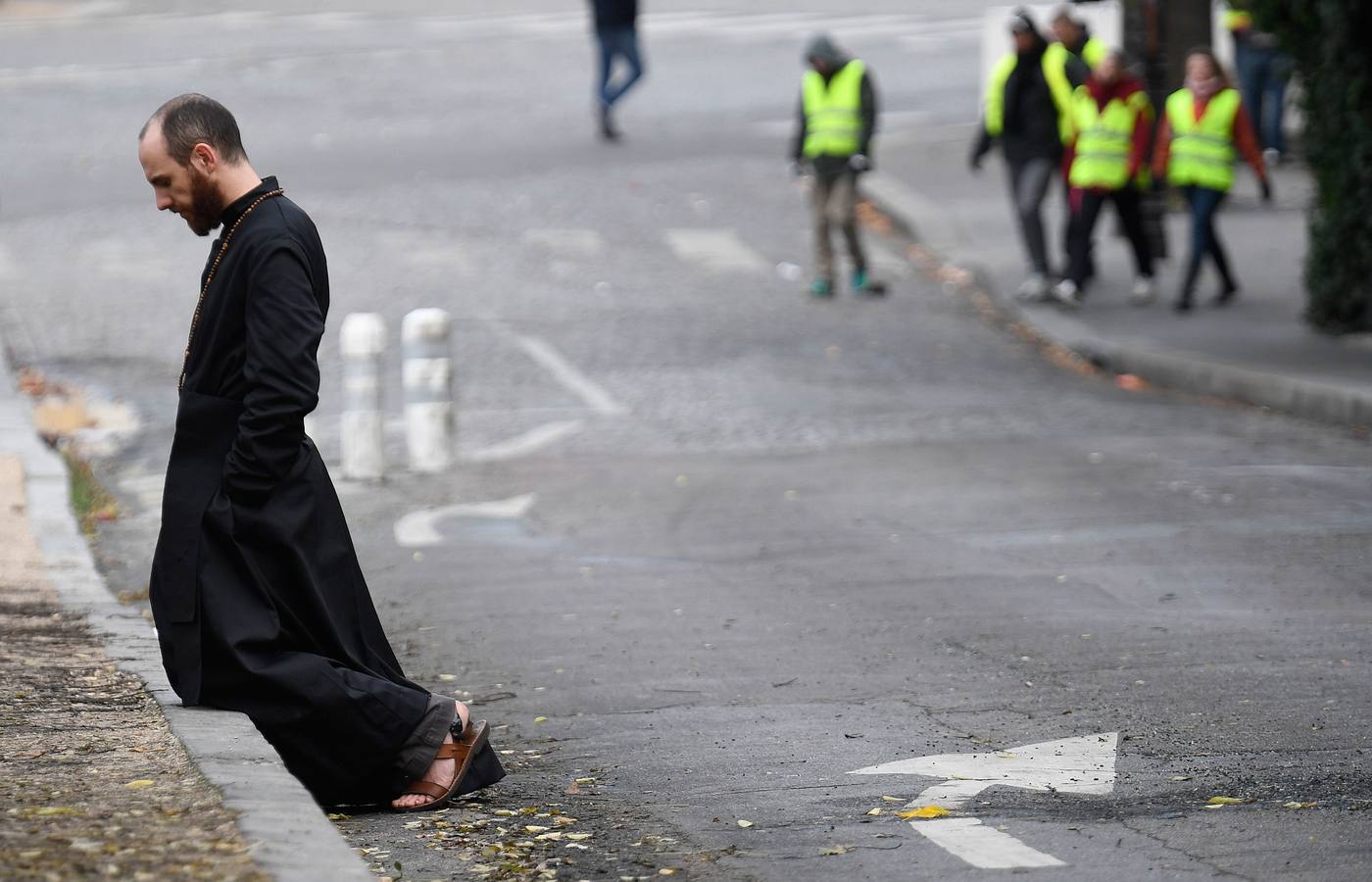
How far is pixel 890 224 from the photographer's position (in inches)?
791

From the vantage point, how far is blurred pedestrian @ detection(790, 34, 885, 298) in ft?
54.1

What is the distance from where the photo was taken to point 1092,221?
54.5 ft

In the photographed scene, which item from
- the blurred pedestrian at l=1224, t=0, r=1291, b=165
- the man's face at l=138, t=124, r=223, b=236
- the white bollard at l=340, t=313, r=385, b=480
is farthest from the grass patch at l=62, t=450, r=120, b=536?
the blurred pedestrian at l=1224, t=0, r=1291, b=165

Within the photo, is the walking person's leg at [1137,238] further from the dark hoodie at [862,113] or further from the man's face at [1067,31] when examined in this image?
the dark hoodie at [862,113]

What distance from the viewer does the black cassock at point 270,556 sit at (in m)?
5.29

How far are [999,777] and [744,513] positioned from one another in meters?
4.59

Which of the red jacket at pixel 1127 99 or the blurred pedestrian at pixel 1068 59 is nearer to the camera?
the red jacket at pixel 1127 99

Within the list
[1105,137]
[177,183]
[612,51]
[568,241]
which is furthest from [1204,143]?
[177,183]

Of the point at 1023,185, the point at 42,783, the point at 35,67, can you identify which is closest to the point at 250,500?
the point at 42,783

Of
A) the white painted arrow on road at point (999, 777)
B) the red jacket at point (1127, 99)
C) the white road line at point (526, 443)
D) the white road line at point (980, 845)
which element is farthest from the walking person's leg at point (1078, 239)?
the white road line at point (980, 845)

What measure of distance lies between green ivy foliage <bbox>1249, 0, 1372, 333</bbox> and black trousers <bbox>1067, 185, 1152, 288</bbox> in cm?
159

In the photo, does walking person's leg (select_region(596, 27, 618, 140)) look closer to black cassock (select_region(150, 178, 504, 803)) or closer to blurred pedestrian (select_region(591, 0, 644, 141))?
blurred pedestrian (select_region(591, 0, 644, 141))

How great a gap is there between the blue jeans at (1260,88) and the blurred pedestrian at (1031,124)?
23.4 ft

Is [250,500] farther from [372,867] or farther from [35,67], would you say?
[35,67]
